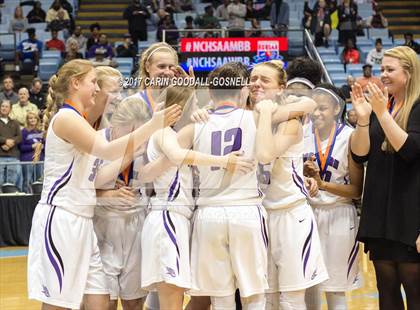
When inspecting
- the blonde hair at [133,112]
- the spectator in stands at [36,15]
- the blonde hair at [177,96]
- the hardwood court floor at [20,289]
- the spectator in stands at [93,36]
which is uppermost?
the spectator in stands at [36,15]

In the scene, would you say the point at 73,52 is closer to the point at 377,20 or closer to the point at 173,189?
the point at 377,20

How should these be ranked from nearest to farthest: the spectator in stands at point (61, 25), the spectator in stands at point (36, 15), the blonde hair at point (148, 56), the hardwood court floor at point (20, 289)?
the blonde hair at point (148, 56), the hardwood court floor at point (20, 289), the spectator in stands at point (61, 25), the spectator in stands at point (36, 15)

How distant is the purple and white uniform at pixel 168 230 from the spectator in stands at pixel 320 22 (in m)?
13.1

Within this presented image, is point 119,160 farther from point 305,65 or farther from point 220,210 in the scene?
point 305,65

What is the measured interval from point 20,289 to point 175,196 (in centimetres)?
382

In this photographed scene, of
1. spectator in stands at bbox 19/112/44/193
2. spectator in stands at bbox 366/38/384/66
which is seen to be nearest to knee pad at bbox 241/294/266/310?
spectator in stands at bbox 19/112/44/193

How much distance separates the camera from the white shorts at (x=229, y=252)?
4.43 metres

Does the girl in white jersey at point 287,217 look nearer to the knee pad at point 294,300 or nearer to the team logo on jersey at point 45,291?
the knee pad at point 294,300

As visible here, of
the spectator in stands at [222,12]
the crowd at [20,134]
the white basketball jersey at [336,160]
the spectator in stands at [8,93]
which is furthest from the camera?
the spectator in stands at [222,12]

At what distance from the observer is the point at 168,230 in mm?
4484

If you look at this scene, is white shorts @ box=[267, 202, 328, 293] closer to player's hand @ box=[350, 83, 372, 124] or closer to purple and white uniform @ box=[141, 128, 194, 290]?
purple and white uniform @ box=[141, 128, 194, 290]

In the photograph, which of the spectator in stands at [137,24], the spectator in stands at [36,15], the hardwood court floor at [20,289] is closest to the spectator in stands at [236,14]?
the spectator in stands at [137,24]

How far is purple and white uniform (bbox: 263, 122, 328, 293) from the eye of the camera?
4.64 metres

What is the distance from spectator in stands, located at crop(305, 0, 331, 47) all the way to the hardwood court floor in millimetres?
9048
